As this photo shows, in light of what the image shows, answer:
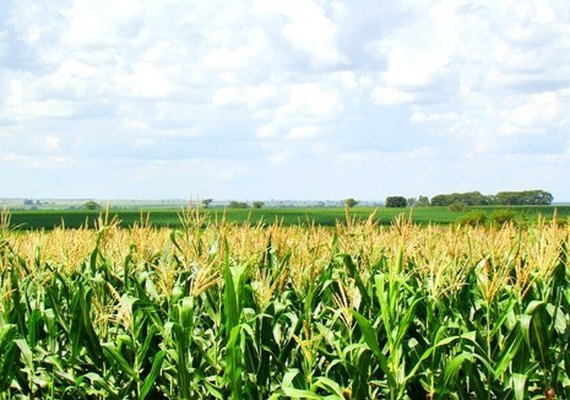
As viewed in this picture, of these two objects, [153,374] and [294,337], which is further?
[153,374]

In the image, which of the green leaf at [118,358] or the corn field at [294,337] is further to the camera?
the green leaf at [118,358]

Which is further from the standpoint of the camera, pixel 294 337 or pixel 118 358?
pixel 118 358

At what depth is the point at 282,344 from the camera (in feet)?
16.3

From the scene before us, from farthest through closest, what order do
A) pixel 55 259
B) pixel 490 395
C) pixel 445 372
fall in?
1. pixel 55 259
2. pixel 490 395
3. pixel 445 372

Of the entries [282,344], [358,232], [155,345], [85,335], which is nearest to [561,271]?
[358,232]

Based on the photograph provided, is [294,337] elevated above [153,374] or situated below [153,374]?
above

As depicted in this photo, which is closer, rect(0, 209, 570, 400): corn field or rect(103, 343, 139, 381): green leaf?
rect(0, 209, 570, 400): corn field

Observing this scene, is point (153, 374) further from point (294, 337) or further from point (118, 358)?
point (294, 337)

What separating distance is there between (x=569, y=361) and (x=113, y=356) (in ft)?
9.37

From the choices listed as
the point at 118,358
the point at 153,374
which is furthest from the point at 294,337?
the point at 118,358

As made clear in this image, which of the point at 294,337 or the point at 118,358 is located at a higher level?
the point at 294,337

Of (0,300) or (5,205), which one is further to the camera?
(5,205)

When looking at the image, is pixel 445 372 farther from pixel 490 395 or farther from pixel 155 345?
pixel 155 345

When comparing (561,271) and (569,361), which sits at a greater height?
(561,271)
